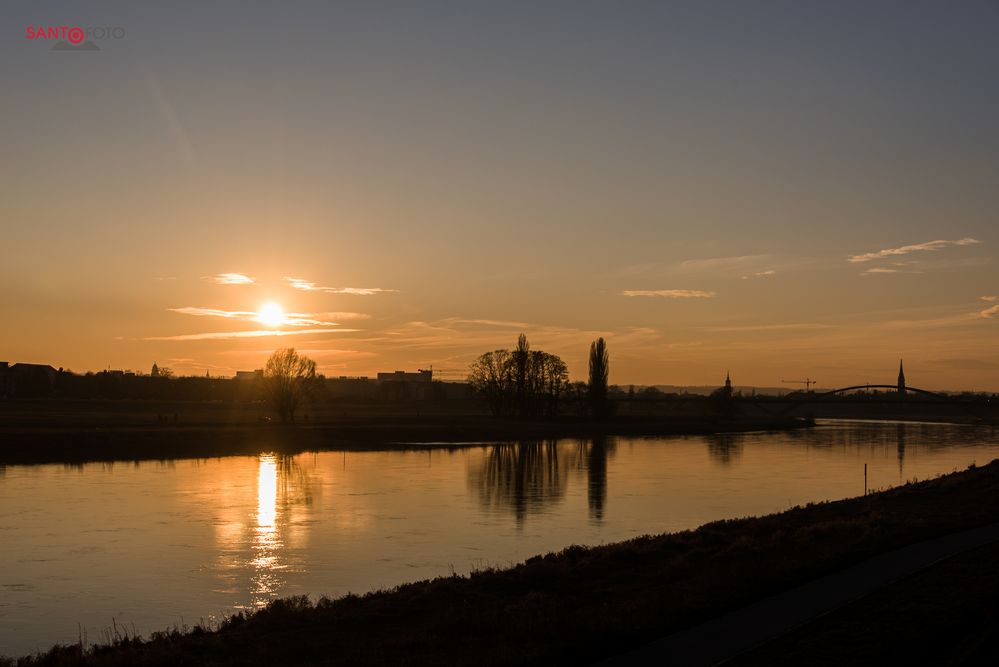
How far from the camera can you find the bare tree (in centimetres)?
9869

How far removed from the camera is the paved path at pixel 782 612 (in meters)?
11.3

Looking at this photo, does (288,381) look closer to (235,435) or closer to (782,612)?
(235,435)

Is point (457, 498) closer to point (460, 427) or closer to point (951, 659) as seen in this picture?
point (951, 659)

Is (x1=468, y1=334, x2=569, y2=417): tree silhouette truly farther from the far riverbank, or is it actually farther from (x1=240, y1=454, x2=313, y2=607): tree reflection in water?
(x1=240, y1=454, x2=313, y2=607): tree reflection in water

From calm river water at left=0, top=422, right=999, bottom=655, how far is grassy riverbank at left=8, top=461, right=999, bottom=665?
11.7 feet

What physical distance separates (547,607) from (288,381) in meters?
87.2

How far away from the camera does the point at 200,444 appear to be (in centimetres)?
6731

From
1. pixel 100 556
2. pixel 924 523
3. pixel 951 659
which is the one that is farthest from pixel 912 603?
pixel 100 556

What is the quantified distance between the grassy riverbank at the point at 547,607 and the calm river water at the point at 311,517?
3557 millimetres

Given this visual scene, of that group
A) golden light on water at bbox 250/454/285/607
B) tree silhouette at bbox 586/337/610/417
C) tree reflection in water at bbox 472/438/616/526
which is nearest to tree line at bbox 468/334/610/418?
tree silhouette at bbox 586/337/610/417

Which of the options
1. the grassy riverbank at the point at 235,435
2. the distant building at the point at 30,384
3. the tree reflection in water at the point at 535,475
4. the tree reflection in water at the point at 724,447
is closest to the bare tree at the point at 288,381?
the grassy riverbank at the point at 235,435

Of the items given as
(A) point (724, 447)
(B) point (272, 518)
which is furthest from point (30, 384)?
(B) point (272, 518)

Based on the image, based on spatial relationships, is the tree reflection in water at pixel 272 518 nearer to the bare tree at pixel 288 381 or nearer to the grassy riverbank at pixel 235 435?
the grassy riverbank at pixel 235 435

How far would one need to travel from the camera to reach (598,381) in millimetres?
121562
